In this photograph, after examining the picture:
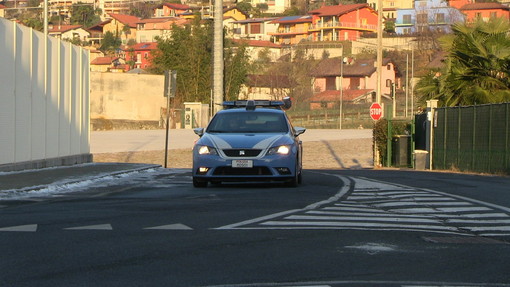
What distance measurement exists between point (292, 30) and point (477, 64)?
13287cm

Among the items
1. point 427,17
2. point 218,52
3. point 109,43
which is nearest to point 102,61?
point 109,43

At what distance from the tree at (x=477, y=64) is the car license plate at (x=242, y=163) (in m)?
15.2

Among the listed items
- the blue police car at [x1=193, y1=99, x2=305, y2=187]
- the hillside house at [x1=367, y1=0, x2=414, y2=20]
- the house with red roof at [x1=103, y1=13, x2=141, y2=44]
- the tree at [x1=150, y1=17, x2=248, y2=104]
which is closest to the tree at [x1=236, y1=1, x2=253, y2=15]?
the house with red roof at [x1=103, y1=13, x2=141, y2=44]

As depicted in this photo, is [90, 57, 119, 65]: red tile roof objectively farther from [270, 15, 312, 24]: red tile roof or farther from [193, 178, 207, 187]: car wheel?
[193, 178, 207, 187]: car wheel

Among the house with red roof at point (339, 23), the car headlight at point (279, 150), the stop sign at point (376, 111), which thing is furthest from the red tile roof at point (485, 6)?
the car headlight at point (279, 150)

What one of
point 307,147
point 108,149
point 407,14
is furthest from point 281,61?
point 108,149

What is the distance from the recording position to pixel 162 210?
41.8 feet

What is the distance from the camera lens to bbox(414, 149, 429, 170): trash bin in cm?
3459

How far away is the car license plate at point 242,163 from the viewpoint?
1683cm

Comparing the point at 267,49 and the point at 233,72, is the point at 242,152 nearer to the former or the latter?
the point at 233,72

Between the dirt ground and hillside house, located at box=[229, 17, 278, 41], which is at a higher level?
hillside house, located at box=[229, 17, 278, 41]

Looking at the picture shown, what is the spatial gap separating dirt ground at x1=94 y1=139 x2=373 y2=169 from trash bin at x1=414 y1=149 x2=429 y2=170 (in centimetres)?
494

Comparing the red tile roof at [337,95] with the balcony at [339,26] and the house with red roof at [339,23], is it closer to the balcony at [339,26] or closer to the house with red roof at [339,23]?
the house with red roof at [339,23]

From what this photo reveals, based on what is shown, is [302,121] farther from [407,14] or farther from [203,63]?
[407,14]
